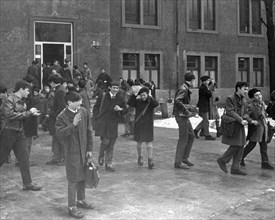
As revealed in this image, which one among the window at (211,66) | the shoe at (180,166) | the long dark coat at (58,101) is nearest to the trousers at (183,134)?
the shoe at (180,166)

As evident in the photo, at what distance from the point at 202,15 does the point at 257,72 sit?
6693mm

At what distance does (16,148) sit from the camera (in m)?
7.17

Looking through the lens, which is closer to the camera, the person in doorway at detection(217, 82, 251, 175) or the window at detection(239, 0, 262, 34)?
the person in doorway at detection(217, 82, 251, 175)

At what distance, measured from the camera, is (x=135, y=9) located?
25562mm

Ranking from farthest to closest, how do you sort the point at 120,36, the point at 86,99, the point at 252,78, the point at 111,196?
1. the point at 252,78
2. the point at 120,36
3. the point at 86,99
4. the point at 111,196

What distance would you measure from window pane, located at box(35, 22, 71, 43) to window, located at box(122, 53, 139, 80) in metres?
4.00

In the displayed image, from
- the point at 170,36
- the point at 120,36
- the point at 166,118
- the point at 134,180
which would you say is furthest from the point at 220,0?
the point at 134,180

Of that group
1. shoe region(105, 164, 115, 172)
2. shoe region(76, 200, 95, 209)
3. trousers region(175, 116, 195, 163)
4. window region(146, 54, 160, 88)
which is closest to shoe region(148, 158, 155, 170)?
trousers region(175, 116, 195, 163)

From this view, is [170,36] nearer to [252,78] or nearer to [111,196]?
[252,78]

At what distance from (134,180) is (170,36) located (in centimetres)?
1950

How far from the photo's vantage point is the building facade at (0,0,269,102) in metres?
21.0

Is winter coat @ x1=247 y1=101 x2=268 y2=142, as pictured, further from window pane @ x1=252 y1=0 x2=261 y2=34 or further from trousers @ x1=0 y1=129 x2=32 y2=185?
window pane @ x1=252 y1=0 x2=261 y2=34

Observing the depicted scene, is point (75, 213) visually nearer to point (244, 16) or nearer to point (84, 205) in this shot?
point (84, 205)

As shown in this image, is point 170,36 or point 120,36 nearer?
point 120,36
